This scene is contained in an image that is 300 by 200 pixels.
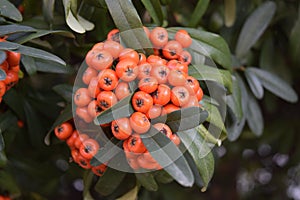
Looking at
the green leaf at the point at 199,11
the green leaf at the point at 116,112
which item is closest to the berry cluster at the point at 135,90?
the green leaf at the point at 116,112

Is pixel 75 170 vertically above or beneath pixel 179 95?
beneath

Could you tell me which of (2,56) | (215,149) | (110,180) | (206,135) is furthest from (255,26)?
(2,56)

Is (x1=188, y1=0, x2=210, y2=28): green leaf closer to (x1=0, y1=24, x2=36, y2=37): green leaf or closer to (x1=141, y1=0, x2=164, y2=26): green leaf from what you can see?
(x1=141, y1=0, x2=164, y2=26): green leaf

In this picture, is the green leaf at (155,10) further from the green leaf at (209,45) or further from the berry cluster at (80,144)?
the berry cluster at (80,144)

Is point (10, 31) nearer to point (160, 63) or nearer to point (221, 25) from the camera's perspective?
point (160, 63)

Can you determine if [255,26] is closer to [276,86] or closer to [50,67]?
[276,86]

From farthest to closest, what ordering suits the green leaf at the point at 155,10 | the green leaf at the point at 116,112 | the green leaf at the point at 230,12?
1. the green leaf at the point at 230,12
2. the green leaf at the point at 155,10
3. the green leaf at the point at 116,112

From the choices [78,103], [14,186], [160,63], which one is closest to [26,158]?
[14,186]
